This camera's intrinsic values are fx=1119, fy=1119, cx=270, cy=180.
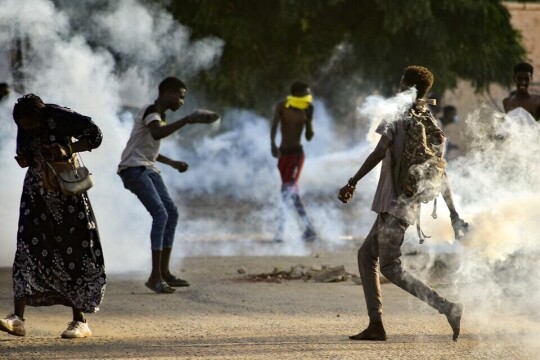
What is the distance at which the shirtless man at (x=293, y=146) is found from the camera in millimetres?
12547

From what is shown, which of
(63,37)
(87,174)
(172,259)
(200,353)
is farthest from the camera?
(63,37)

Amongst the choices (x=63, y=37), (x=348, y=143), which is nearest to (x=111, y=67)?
(x=63, y=37)

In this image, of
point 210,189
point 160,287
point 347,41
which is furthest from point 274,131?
point 210,189

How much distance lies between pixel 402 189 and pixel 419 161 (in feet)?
0.61

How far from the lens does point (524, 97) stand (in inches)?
382

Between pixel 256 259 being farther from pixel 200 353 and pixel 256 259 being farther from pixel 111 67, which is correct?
pixel 200 353

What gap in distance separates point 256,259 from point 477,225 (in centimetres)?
362

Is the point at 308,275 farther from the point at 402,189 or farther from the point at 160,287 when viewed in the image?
the point at 402,189

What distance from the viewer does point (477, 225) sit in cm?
741

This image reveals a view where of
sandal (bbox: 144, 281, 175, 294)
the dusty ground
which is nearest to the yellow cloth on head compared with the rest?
the dusty ground

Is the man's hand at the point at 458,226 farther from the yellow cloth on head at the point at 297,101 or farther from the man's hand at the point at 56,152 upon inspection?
the yellow cloth on head at the point at 297,101

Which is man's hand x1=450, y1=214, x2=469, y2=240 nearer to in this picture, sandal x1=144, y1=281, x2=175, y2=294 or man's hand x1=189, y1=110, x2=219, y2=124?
man's hand x1=189, y1=110, x2=219, y2=124

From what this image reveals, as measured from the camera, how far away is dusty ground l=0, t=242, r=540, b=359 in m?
6.16

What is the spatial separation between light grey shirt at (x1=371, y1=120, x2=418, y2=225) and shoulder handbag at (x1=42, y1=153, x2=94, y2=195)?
1.70m
